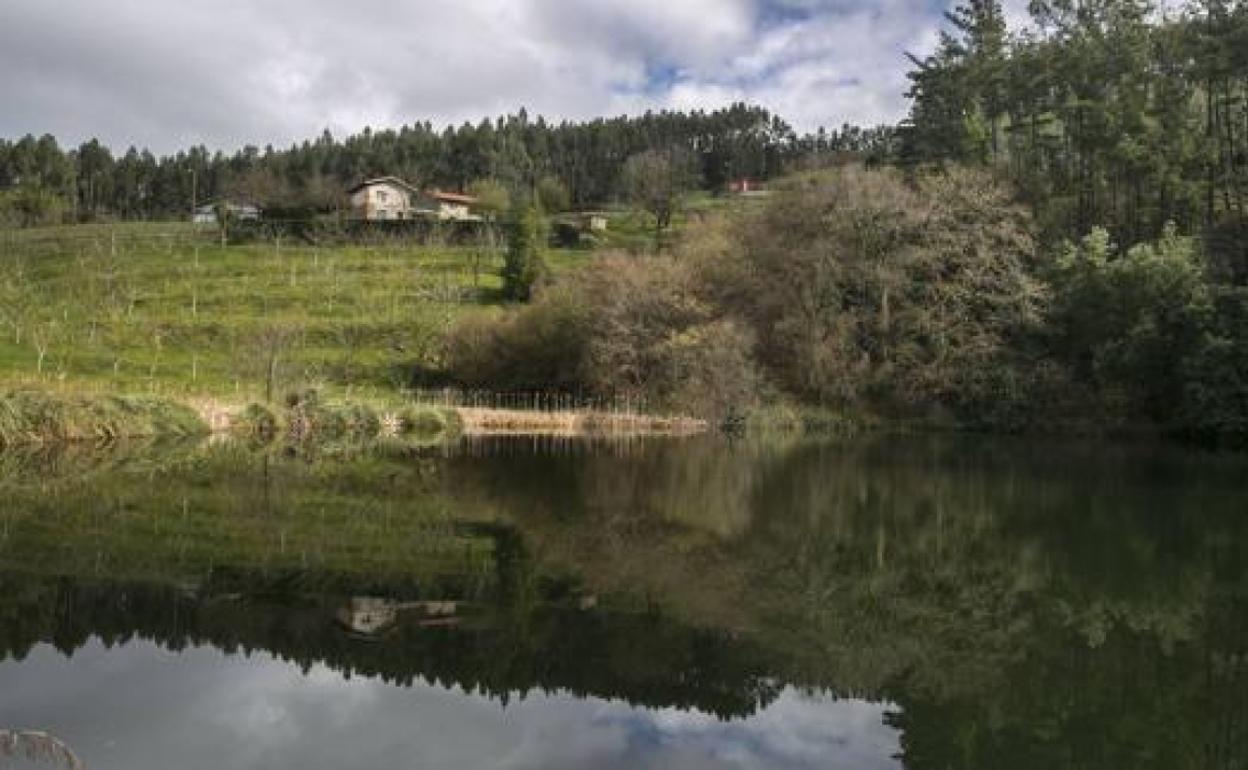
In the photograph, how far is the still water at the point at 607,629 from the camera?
1003 cm

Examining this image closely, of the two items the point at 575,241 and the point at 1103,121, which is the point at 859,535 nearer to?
the point at 1103,121

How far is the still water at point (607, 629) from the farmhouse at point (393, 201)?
90.9 m

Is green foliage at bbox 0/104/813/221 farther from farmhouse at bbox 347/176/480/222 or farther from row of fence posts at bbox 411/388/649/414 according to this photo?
row of fence posts at bbox 411/388/649/414

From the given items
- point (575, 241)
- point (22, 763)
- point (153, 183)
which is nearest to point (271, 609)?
point (22, 763)

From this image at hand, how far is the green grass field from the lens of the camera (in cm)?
5734

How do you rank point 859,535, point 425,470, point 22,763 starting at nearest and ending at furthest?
point 22,763 < point 859,535 < point 425,470

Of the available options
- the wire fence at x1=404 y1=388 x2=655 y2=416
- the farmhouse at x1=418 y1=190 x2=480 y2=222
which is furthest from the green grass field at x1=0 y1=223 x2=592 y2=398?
the farmhouse at x1=418 y1=190 x2=480 y2=222

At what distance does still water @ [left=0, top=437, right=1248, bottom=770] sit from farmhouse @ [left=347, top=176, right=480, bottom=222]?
298 feet

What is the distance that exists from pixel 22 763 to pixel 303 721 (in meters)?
2.45

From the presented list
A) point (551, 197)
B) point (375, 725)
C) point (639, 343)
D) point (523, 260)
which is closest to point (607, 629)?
point (375, 725)

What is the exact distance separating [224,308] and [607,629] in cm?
6664

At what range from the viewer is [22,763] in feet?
27.8

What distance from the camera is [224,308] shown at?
74.5 metres

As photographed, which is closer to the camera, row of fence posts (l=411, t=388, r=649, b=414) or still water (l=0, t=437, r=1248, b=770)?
still water (l=0, t=437, r=1248, b=770)
